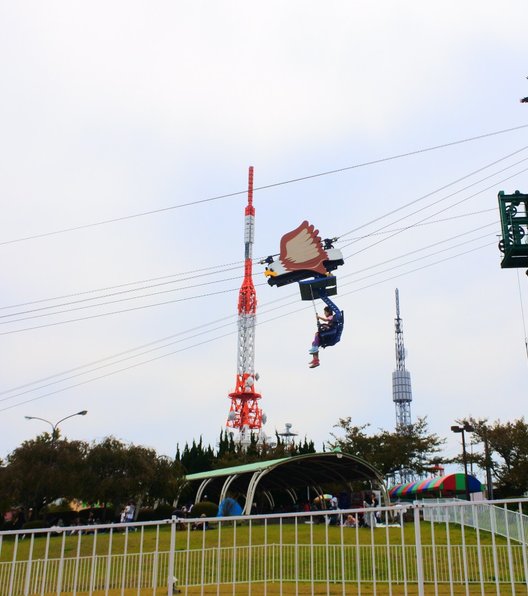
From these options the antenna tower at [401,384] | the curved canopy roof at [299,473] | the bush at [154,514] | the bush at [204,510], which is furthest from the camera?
the antenna tower at [401,384]

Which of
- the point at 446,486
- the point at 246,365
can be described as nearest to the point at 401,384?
the point at 246,365

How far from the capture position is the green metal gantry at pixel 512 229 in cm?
1930

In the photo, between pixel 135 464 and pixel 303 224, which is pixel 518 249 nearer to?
pixel 303 224

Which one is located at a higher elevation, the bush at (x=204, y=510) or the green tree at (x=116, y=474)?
the green tree at (x=116, y=474)

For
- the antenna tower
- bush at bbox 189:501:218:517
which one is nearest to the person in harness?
bush at bbox 189:501:218:517

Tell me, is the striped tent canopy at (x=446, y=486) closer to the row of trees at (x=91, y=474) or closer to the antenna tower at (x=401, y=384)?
the row of trees at (x=91, y=474)

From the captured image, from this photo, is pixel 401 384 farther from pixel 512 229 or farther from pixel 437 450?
pixel 512 229

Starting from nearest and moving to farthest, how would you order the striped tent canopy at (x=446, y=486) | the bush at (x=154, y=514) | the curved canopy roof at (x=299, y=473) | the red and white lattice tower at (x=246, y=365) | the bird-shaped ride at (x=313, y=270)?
the bird-shaped ride at (x=313, y=270) < the curved canopy roof at (x=299, y=473) < the bush at (x=154, y=514) < the striped tent canopy at (x=446, y=486) < the red and white lattice tower at (x=246, y=365)

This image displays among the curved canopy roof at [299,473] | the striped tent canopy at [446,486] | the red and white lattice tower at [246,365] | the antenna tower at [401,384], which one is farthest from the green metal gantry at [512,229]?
the antenna tower at [401,384]

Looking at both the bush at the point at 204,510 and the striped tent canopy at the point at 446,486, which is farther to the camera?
the striped tent canopy at the point at 446,486

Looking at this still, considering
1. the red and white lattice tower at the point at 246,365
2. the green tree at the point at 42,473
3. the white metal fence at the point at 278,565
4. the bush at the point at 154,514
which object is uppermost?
the red and white lattice tower at the point at 246,365

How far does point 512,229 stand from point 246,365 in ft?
179

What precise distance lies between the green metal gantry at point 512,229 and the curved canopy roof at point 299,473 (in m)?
17.4

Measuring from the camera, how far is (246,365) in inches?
2854
